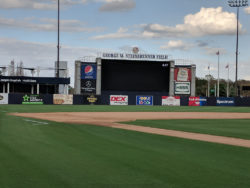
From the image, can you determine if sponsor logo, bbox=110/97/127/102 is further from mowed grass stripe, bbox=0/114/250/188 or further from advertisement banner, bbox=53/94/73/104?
mowed grass stripe, bbox=0/114/250/188

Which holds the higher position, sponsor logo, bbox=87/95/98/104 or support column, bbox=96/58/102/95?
support column, bbox=96/58/102/95

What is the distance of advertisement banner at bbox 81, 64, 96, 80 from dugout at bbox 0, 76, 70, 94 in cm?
511

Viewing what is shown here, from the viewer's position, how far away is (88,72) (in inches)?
2266

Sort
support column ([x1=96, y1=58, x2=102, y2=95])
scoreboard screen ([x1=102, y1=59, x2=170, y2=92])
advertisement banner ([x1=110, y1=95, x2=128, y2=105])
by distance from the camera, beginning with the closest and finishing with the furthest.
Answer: advertisement banner ([x1=110, y1=95, x2=128, y2=105])
scoreboard screen ([x1=102, y1=59, x2=170, y2=92])
support column ([x1=96, y1=58, x2=102, y2=95])

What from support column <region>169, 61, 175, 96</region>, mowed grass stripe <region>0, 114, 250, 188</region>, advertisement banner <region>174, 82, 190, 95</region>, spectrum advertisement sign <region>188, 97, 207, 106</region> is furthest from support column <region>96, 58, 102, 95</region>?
mowed grass stripe <region>0, 114, 250, 188</region>

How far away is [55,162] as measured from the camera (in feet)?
24.7

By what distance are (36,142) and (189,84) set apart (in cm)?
5142

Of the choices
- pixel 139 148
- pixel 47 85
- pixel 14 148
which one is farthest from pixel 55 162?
pixel 47 85

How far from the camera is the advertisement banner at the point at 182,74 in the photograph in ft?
195

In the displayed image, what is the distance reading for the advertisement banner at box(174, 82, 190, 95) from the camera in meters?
59.4

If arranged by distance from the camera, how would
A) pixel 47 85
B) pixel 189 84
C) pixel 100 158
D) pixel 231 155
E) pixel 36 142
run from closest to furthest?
pixel 100 158 < pixel 231 155 < pixel 36 142 < pixel 189 84 < pixel 47 85

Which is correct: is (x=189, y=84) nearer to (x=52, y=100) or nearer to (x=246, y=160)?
(x=52, y=100)

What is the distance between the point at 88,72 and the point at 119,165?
50.8 m

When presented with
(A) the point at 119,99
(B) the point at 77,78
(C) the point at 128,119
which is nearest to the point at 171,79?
(A) the point at 119,99
